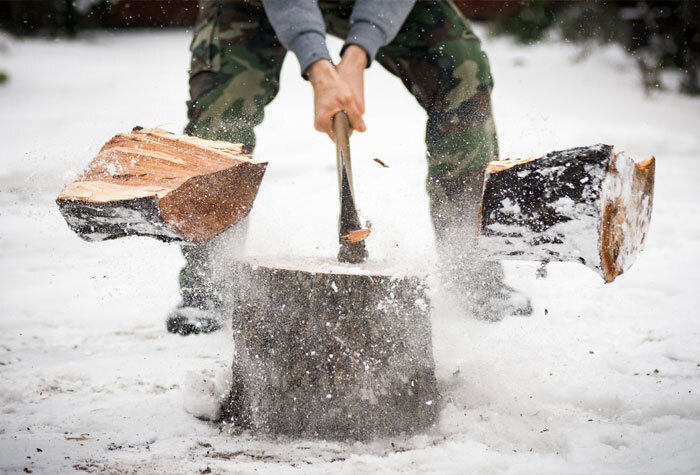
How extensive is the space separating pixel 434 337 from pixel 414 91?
3.12 ft

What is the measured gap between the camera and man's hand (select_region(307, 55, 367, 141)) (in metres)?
1.62

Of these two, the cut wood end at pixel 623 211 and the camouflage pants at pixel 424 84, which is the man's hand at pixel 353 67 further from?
the cut wood end at pixel 623 211

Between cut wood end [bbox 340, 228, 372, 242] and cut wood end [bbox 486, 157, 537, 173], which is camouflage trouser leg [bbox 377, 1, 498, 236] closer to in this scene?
cut wood end [bbox 340, 228, 372, 242]

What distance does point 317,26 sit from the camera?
1789 millimetres

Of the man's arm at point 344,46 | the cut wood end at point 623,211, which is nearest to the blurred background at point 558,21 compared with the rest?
the man's arm at point 344,46

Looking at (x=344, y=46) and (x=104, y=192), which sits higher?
(x=344, y=46)

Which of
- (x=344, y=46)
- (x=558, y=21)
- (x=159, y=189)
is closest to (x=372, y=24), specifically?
(x=344, y=46)

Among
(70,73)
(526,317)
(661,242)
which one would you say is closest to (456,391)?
(526,317)

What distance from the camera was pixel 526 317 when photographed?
2010 millimetres

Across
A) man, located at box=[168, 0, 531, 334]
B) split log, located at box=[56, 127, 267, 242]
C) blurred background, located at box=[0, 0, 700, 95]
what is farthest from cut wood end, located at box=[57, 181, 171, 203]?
blurred background, located at box=[0, 0, 700, 95]

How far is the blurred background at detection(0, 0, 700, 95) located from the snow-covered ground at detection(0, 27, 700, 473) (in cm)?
243

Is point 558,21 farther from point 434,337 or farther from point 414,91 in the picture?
Answer: point 434,337

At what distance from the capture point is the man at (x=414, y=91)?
6.32 feet

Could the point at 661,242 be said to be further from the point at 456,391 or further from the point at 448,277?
the point at 456,391
